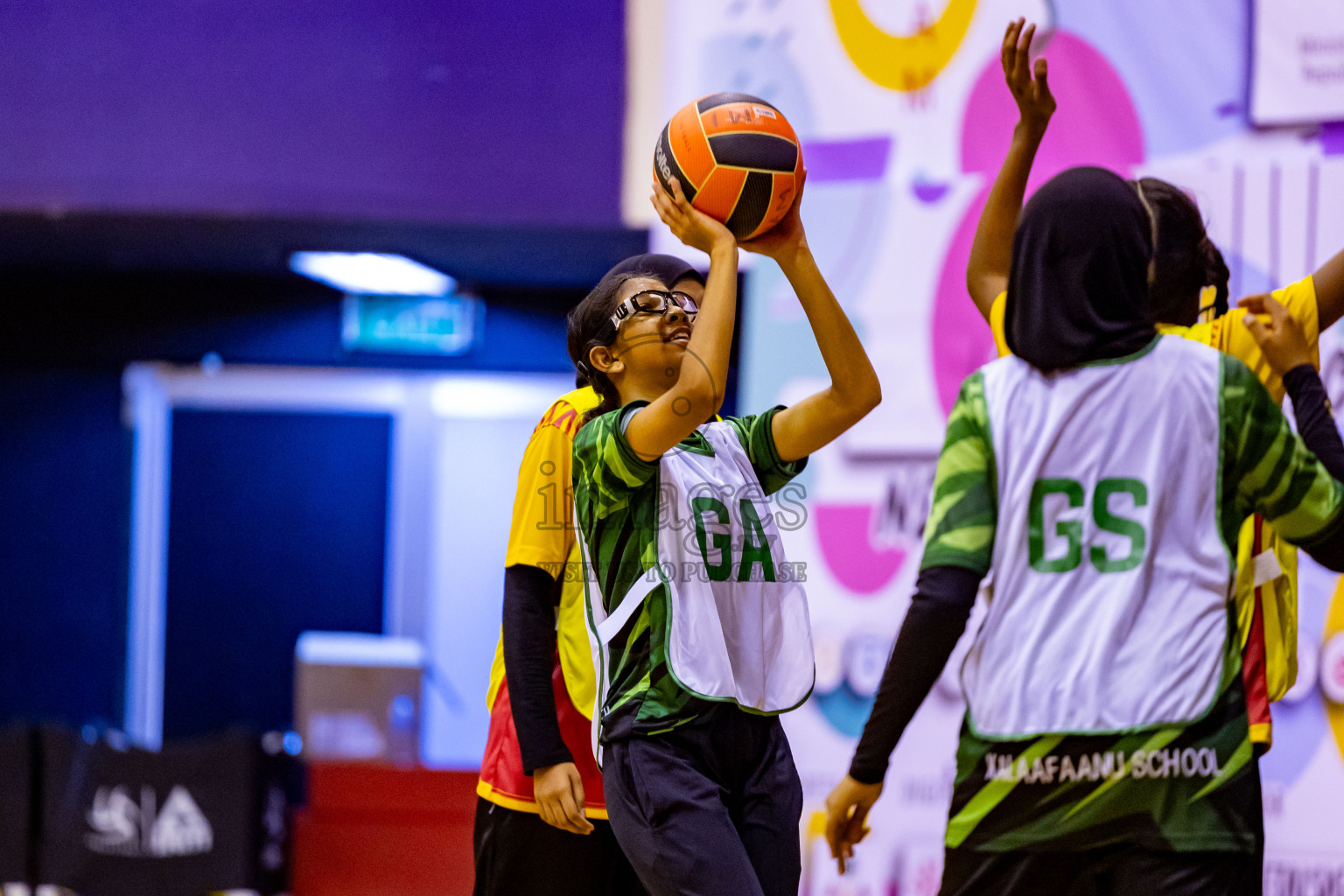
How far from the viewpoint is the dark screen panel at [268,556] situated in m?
7.63

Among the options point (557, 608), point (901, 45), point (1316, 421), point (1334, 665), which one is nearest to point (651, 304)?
point (557, 608)

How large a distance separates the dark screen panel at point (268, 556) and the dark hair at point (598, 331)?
17.3 ft

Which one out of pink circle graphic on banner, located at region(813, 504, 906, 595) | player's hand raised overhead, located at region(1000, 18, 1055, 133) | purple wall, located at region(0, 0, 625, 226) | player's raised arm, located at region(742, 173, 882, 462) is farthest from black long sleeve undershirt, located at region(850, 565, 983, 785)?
purple wall, located at region(0, 0, 625, 226)

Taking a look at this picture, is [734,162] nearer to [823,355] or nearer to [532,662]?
[823,355]

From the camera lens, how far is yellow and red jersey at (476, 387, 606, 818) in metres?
2.49

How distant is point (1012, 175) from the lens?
8.23 ft

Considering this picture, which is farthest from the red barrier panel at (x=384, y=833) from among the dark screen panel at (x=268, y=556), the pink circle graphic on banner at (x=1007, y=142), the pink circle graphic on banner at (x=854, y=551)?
the pink circle graphic on banner at (x=1007, y=142)

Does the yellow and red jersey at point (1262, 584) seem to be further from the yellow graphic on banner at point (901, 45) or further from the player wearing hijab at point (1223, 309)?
the yellow graphic on banner at point (901, 45)

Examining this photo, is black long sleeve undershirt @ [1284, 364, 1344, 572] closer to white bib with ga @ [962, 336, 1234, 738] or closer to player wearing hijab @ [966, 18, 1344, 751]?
player wearing hijab @ [966, 18, 1344, 751]

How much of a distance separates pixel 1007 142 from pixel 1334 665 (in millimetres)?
2186

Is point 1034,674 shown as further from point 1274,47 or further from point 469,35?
point 469,35

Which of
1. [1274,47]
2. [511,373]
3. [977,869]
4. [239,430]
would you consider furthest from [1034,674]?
[239,430]

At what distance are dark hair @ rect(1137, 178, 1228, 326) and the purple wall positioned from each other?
3687 mm

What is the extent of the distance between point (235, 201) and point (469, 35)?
4.37ft
